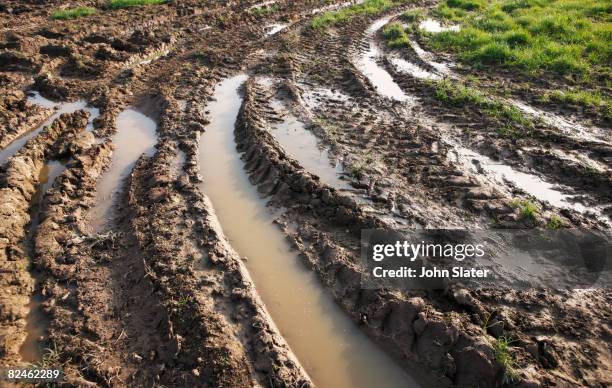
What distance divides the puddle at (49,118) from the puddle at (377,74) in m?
7.11

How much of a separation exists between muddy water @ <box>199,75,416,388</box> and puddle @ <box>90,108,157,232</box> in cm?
146

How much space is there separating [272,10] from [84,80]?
916 centimetres

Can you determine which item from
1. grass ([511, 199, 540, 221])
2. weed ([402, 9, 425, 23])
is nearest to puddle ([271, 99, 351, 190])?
grass ([511, 199, 540, 221])

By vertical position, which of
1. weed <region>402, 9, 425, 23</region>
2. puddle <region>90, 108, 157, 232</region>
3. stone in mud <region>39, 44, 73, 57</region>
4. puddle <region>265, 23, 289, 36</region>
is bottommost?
puddle <region>90, 108, 157, 232</region>

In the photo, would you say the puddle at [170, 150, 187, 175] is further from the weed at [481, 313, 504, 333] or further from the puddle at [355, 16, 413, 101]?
the weed at [481, 313, 504, 333]

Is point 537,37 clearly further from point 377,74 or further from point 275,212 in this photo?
point 275,212

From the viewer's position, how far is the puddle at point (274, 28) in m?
15.4

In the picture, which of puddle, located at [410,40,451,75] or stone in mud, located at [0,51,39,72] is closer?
puddle, located at [410,40,451,75]

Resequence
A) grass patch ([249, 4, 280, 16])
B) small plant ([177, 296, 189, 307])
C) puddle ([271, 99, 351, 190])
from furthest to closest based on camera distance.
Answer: grass patch ([249, 4, 280, 16]) → puddle ([271, 99, 351, 190]) → small plant ([177, 296, 189, 307])

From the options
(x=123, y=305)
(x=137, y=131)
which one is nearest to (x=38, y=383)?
(x=123, y=305)

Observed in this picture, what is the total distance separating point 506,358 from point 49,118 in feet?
34.4

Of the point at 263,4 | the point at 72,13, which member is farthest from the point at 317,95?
the point at 72,13

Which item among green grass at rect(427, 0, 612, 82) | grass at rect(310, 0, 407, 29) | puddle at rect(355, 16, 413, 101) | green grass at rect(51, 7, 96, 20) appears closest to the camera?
puddle at rect(355, 16, 413, 101)

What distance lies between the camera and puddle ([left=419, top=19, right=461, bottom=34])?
15083mm
